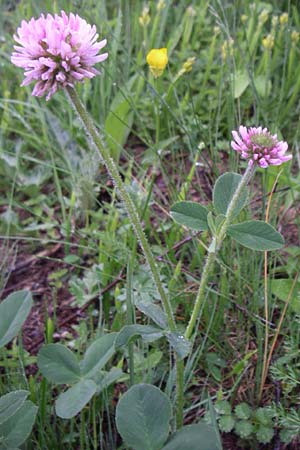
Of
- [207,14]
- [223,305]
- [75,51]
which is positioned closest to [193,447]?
[223,305]

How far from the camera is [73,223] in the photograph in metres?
1.91

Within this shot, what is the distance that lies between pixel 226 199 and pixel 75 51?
446mm

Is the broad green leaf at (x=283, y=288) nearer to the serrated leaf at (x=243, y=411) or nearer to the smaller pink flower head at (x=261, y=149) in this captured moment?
the serrated leaf at (x=243, y=411)

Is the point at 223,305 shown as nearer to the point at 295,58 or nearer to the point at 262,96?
the point at 262,96

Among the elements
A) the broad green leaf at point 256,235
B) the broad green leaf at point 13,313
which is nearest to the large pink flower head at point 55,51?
the broad green leaf at point 256,235

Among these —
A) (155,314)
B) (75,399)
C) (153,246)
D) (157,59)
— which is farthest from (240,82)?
(75,399)

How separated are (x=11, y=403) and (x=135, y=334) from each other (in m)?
0.26

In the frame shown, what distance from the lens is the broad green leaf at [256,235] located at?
110 centimetres

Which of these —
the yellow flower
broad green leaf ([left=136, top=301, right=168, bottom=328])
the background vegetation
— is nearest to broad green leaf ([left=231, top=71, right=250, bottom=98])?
the background vegetation

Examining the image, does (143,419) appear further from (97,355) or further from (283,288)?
(283,288)

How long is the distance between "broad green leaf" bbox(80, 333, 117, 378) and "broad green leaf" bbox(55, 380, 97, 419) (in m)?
0.04

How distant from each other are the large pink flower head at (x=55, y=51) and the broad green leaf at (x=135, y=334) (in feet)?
1.47

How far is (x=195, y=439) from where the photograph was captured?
0.99m

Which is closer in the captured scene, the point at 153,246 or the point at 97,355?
the point at 97,355
